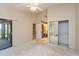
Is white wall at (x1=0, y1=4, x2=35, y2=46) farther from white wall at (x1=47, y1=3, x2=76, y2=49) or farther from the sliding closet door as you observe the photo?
the sliding closet door

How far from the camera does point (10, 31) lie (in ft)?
20.7

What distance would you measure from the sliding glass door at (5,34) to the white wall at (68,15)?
2.80 metres

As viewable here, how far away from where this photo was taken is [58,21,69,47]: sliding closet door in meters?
6.29

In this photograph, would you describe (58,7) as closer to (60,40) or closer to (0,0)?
(60,40)

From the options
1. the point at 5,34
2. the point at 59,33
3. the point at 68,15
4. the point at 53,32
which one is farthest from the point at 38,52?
the point at 68,15

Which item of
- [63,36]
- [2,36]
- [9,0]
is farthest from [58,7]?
[9,0]

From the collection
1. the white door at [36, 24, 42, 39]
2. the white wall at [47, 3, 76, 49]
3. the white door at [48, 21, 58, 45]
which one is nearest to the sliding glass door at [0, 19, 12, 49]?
the white door at [48, 21, 58, 45]

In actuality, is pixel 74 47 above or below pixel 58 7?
below

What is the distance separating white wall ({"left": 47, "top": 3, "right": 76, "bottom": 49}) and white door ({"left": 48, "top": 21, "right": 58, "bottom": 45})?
0.49m

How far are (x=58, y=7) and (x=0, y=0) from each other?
167 inches

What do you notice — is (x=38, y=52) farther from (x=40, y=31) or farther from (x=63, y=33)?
(x=40, y=31)

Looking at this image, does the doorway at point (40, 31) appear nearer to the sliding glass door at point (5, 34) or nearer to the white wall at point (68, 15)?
the white wall at point (68, 15)

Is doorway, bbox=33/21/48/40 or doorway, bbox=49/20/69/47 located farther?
doorway, bbox=33/21/48/40

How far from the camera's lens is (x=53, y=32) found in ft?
23.5
